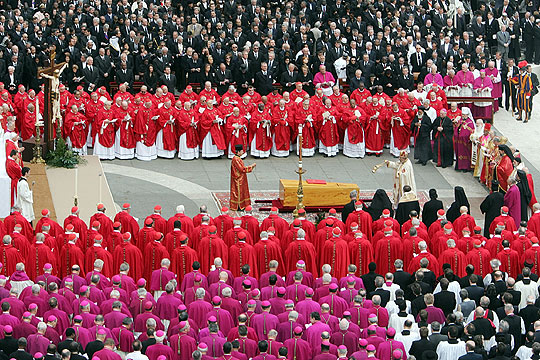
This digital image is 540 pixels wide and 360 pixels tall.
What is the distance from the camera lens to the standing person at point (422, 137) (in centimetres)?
4047

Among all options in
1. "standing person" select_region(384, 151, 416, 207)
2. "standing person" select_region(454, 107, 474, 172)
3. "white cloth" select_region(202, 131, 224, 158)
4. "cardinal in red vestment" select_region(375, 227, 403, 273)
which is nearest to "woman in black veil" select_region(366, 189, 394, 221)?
"standing person" select_region(384, 151, 416, 207)

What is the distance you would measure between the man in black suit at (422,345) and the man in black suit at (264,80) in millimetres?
20302

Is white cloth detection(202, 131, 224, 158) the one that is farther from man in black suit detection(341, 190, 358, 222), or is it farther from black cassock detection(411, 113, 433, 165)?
man in black suit detection(341, 190, 358, 222)

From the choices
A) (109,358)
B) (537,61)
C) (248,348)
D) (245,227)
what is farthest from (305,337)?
(537,61)

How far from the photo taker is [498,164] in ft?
119

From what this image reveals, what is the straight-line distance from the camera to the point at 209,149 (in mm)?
40875

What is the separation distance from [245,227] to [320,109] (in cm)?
1015

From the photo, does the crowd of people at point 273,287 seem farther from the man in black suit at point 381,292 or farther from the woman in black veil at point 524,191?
the woman in black veil at point 524,191

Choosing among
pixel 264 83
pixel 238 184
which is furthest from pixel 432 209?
pixel 264 83

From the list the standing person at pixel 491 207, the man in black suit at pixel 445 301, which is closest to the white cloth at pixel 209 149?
the standing person at pixel 491 207

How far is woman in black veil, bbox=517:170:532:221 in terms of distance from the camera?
115 ft

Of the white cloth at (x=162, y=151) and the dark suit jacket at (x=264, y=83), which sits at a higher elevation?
the dark suit jacket at (x=264, y=83)

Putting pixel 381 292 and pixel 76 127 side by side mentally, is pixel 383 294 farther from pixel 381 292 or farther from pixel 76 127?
pixel 76 127

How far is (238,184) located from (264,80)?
28.9ft
